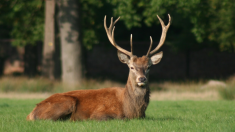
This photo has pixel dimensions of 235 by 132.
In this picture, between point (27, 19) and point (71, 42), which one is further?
point (27, 19)

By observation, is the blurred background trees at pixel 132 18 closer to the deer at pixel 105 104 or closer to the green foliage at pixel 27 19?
the green foliage at pixel 27 19

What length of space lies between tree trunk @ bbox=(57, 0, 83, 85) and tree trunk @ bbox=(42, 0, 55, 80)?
2225mm

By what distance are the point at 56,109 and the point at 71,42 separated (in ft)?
35.7

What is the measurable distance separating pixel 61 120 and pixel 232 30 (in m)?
14.6

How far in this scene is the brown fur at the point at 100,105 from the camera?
817 centimetres

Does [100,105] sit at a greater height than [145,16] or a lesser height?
lesser

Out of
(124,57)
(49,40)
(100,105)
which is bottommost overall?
(100,105)

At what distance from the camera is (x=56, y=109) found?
8125 mm

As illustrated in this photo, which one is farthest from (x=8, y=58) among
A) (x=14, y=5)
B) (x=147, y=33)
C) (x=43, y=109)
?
(x=43, y=109)

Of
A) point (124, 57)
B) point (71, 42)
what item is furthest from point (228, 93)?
point (124, 57)

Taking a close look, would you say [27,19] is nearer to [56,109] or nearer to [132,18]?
[132,18]

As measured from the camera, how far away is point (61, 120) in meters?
8.25

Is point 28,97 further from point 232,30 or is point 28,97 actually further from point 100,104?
point 232,30

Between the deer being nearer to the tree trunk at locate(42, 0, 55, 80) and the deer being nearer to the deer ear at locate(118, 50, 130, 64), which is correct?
the deer ear at locate(118, 50, 130, 64)
